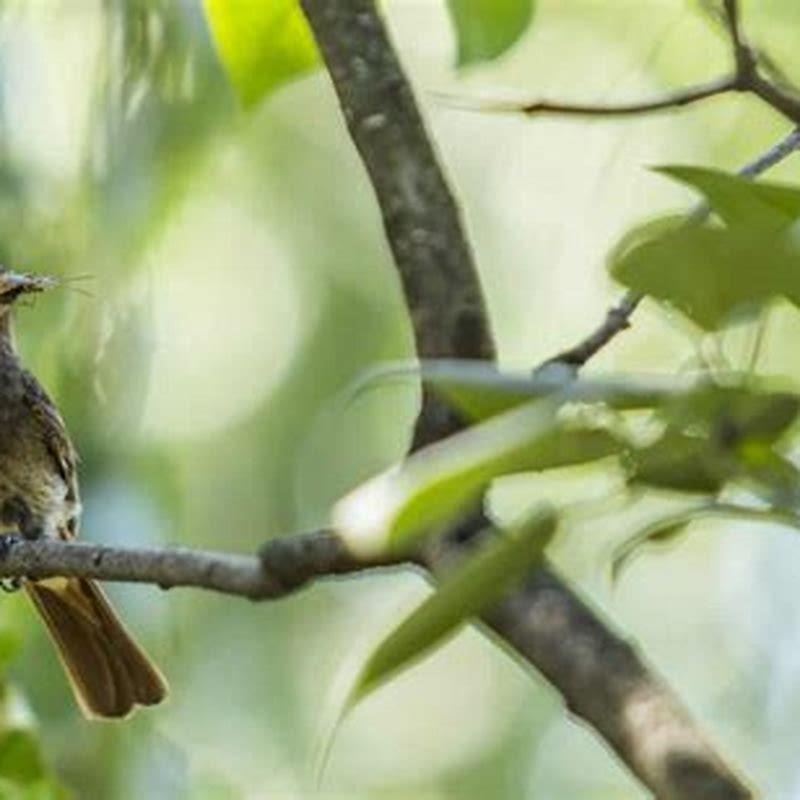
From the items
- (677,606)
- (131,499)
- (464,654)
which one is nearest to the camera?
(131,499)

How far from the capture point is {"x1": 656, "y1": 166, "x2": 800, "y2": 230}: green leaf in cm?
92

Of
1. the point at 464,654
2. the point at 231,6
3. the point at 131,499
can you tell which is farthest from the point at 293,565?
the point at 464,654

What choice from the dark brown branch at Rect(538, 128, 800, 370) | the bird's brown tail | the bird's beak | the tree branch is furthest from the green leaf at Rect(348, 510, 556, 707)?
the bird's brown tail

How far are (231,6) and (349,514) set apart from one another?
29.2 inches

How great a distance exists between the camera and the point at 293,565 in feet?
4.64

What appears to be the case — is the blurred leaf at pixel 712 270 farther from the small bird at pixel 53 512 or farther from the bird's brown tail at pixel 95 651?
the small bird at pixel 53 512

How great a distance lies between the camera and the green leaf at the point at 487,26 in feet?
4.43

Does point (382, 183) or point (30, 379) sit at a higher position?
point (382, 183)

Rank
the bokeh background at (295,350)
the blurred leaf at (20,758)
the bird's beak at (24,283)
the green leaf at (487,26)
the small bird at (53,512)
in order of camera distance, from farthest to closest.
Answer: the small bird at (53,512) < the bird's beak at (24,283) < the bokeh background at (295,350) < the blurred leaf at (20,758) < the green leaf at (487,26)

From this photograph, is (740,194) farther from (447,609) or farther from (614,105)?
(614,105)

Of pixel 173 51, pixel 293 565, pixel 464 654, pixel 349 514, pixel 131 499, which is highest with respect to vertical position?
pixel 349 514

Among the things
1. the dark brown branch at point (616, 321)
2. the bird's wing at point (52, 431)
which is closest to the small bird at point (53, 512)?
the bird's wing at point (52, 431)

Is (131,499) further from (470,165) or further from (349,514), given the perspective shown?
(470,165)

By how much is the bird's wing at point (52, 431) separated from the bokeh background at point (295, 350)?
0.53ft
